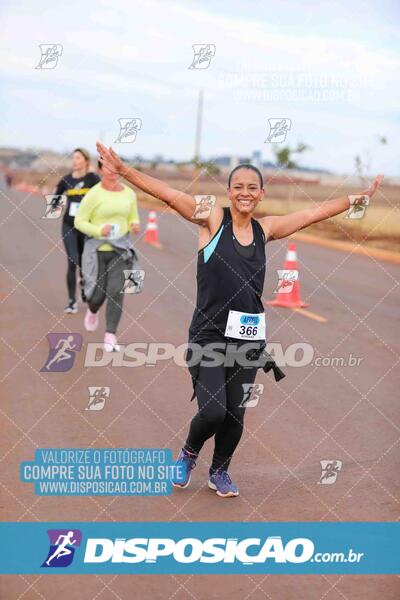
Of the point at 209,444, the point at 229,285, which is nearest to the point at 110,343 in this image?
the point at 209,444

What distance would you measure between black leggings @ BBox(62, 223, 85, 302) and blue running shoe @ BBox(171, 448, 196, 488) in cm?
563

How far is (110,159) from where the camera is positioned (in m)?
5.35

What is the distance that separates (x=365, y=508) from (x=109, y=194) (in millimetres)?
4642

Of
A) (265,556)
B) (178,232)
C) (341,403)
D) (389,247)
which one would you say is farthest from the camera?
(178,232)

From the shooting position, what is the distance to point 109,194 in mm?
9578

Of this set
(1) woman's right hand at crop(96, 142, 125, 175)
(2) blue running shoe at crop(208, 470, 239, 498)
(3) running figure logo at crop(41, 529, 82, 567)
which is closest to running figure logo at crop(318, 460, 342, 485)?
(2) blue running shoe at crop(208, 470, 239, 498)

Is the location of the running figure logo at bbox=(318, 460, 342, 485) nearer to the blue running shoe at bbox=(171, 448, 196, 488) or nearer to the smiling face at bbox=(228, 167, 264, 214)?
the blue running shoe at bbox=(171, 448, 196, 488)

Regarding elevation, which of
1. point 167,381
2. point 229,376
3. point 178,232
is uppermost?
point 229,376

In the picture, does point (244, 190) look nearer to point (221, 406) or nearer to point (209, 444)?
point (221, 406)

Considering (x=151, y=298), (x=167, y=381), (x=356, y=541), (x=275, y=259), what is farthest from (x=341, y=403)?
(x=275, y=259)

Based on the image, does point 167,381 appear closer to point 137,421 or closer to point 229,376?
point 137,421

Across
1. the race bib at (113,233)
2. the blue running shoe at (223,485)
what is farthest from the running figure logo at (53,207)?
the blue running shoe at (223,485)

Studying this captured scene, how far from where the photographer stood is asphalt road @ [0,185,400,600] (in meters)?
4.88

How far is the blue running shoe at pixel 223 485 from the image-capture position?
6043 millimetres
